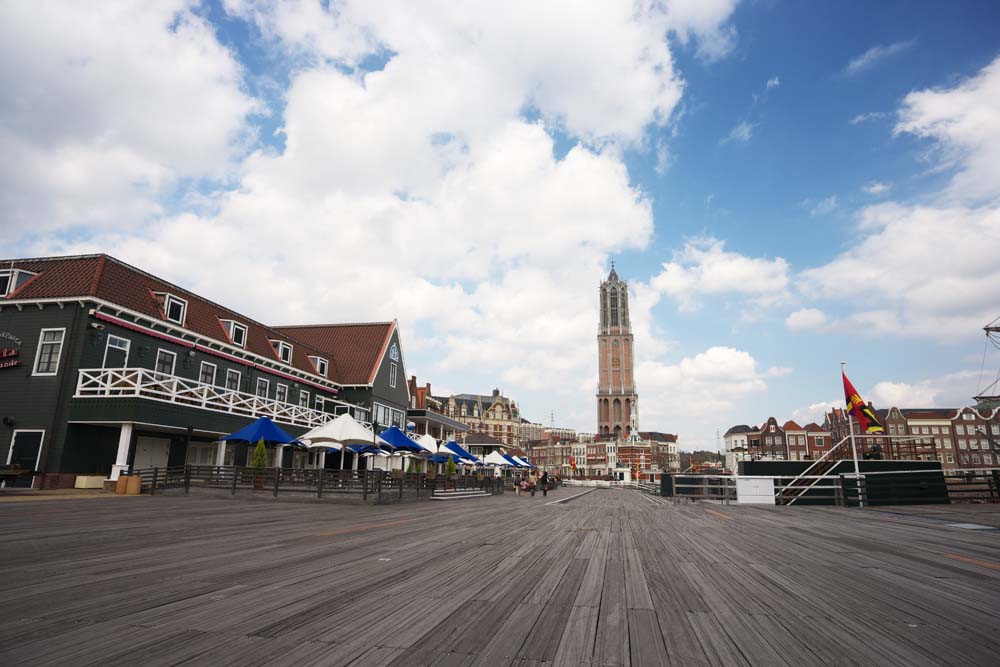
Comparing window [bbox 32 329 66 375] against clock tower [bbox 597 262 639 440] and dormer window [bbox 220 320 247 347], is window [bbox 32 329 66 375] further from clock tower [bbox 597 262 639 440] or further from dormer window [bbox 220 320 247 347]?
clock tower [bbox 597 262 639 440]

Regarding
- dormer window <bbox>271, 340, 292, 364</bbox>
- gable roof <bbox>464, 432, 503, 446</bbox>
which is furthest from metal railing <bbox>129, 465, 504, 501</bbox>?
gable roof <bbox>464, 432, 503, 446</bbox>

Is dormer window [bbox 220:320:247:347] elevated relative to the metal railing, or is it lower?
elevated

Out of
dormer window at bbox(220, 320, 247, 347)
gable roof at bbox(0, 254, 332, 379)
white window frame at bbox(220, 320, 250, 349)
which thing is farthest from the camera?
dormer window at bbox(220, 320, 247, 347)

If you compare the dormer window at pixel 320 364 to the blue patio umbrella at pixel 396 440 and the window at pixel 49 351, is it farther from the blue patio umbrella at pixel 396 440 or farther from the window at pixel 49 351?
the window at pixel 49 351

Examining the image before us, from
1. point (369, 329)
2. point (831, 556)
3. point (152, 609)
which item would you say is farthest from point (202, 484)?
point (369, 329)

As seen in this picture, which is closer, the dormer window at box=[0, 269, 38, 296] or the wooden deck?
the wooden deck

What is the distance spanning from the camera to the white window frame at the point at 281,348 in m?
31.2

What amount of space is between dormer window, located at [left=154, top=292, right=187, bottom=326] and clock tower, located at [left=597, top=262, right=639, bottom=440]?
131 metres

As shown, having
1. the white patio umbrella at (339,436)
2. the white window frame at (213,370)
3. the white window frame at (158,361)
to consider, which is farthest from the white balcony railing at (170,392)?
the white patio umbrella at (339,436)

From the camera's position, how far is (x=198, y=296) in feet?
87.0

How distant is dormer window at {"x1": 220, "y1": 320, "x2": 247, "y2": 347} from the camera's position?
27.3 m

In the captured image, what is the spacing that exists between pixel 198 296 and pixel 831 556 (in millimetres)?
28044

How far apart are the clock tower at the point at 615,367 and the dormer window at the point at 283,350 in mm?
122441

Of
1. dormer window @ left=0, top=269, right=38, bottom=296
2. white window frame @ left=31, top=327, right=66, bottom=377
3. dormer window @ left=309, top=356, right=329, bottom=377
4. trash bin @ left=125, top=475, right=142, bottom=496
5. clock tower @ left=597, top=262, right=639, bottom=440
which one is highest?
clock tower @ left=597, top=262, right=639, bottom=440
